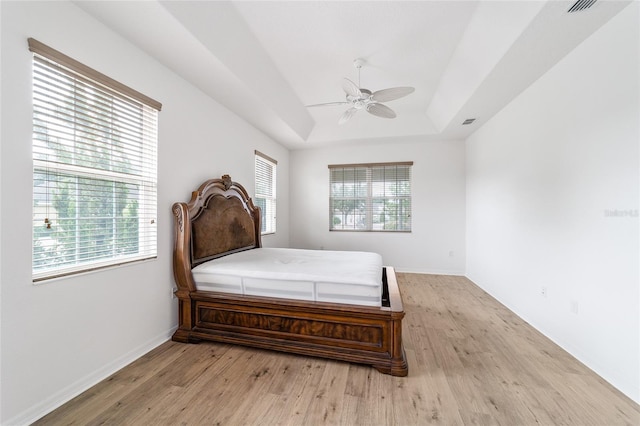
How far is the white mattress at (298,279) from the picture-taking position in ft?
6.90

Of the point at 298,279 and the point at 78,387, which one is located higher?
the point at 298,279

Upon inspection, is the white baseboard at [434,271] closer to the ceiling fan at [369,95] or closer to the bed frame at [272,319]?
the bed frame at [272,319]

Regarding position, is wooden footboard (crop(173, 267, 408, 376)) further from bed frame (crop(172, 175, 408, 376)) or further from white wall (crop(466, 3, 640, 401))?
white wall (crop(466, 3, 640, 401))

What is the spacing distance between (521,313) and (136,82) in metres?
4.59

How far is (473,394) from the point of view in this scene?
5.68ft

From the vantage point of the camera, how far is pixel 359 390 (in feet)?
5.78

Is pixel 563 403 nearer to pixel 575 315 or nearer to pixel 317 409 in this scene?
pixel 575 315

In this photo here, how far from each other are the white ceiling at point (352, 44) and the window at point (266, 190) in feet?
3.07

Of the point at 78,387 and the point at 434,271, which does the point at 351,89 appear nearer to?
the point at 78,387

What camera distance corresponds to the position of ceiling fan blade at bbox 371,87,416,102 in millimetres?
2564

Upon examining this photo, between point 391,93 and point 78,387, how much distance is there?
11.5 ft

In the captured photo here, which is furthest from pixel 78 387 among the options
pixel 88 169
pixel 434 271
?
pixel 434 271

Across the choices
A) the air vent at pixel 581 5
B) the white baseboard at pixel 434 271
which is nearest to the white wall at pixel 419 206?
the white baseboard at pixel 434 271

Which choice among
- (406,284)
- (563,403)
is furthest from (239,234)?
(563,403)
